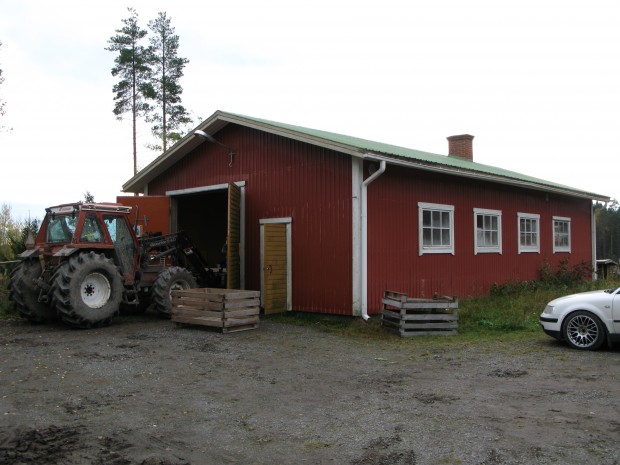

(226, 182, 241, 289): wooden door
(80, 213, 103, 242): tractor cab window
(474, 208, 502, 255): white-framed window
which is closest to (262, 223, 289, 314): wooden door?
(226, 182, 241, 289): wooden door

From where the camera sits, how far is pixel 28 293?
35.9 feet

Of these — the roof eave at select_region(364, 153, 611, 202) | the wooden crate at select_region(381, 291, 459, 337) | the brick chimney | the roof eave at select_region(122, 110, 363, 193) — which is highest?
the brick chimney

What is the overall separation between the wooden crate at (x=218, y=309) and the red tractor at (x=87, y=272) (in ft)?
4.26

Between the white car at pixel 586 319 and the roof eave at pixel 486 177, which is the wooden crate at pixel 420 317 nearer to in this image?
the white car at pixel 586 319

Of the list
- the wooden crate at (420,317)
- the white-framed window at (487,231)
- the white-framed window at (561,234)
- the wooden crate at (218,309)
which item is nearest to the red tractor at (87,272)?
the wooden crate at (218,309)

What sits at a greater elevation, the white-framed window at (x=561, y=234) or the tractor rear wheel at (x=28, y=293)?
the white-framed window at (x=561, y=234)

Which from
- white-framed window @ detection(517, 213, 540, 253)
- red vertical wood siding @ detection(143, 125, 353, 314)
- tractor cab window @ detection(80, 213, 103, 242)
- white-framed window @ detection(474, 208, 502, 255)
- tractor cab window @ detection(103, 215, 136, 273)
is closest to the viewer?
tractor cab window @ detection(80, 213, 103, 242)

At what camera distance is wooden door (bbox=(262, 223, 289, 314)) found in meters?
12.8

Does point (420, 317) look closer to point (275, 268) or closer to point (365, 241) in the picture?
point (365, 241)

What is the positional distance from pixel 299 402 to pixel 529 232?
46.3 feet

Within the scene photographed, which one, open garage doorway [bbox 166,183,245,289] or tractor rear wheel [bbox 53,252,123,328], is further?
open garage doorway [bbox 166,183,245,289]

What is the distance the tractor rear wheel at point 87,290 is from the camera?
1009 cm

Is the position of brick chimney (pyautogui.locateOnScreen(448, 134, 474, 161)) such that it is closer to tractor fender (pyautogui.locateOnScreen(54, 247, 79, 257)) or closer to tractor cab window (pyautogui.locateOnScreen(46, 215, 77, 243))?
tractor cab window (pyautogui.locateOnScreen(46, 215, 77, 243))

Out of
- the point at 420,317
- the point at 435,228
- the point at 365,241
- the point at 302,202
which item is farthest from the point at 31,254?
the point at 435,228
